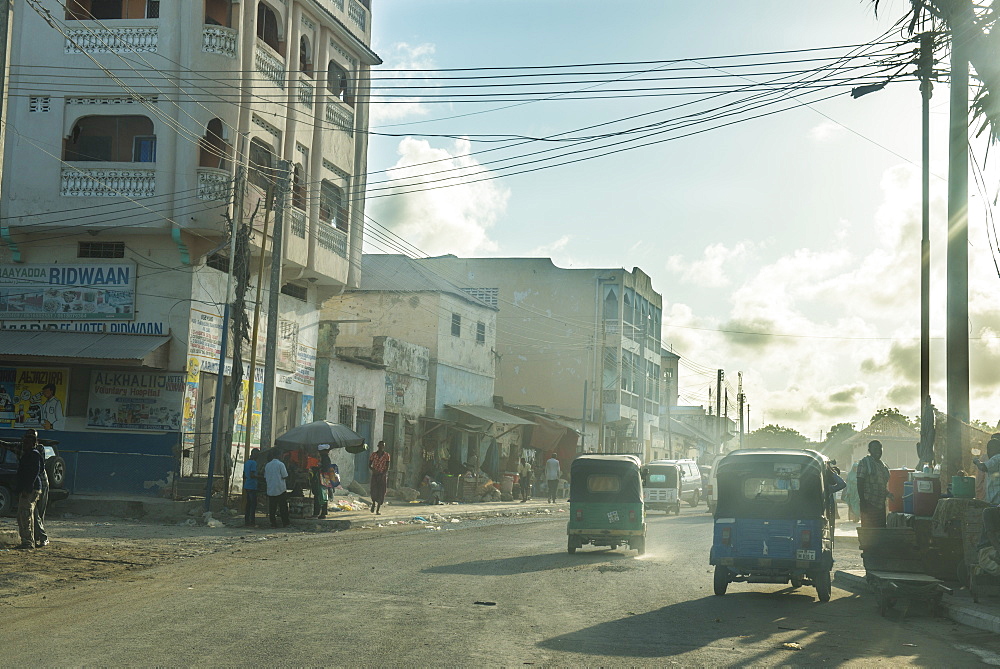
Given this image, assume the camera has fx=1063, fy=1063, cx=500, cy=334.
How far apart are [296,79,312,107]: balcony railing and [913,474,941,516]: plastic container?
853 inches

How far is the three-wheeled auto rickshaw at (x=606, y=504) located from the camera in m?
19.9

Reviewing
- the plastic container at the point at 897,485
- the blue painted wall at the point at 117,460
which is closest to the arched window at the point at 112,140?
the blue painted wall at the point at 117,460

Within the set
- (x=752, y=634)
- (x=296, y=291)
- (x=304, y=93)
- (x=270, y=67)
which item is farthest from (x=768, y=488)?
(x=296, y=291)

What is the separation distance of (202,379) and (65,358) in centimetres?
384

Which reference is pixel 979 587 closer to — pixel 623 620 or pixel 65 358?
pixel 623 620

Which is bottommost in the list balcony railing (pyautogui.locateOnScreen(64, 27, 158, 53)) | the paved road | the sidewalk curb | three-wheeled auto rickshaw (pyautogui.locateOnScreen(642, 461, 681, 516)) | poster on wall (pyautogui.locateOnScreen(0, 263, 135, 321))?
the paved road

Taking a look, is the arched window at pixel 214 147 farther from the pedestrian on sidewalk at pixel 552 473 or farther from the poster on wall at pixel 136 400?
the pedestrian on sidewalk at pixel 552 473

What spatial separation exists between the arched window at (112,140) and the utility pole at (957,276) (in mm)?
20047

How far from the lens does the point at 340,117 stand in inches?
1345

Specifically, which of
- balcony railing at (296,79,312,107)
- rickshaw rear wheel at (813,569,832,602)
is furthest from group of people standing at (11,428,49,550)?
balcony railing at (296,79,312,107)

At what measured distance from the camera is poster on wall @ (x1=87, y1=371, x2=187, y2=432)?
27.2 m

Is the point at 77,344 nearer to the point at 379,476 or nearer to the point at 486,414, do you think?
the point at 379,476

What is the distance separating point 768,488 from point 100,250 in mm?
20061

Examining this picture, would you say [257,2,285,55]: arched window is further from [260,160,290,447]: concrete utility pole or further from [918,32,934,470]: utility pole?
[918,32,934,470]: utility pole
